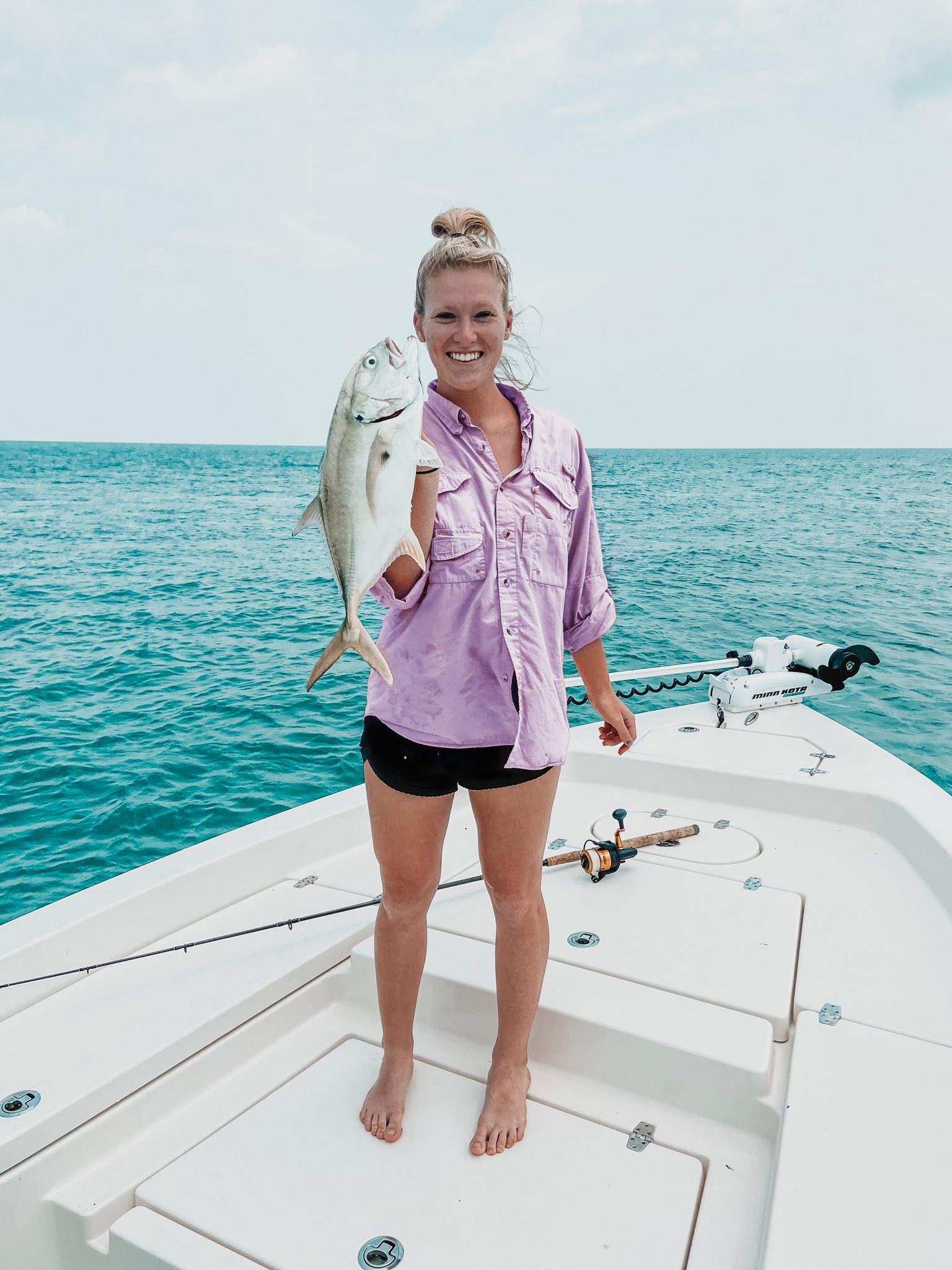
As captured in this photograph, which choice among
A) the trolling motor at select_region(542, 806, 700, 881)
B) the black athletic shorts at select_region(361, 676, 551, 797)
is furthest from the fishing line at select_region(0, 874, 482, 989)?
the black athletic shorts at select_region(361, 676, 551, 797)

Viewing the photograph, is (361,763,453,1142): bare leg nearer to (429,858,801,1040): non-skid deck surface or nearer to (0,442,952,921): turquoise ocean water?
(429,858,801,1040): non-skid deck surface

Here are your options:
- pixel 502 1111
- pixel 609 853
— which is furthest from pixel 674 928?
pixel 502 1111

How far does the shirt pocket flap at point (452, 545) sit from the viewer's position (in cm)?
173

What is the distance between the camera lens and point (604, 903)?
2.77m

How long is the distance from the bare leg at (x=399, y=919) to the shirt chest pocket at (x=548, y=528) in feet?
1.79

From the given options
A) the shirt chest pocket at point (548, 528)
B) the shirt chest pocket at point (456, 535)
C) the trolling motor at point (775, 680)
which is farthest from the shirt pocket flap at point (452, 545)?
the trolling motor at point (775, 680)

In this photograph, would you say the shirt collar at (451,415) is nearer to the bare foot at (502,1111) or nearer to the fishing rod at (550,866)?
the fishing rod at (550,866)

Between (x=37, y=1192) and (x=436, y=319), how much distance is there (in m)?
2.02

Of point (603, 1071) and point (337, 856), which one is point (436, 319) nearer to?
point (603, 1071)

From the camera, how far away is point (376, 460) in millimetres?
1448

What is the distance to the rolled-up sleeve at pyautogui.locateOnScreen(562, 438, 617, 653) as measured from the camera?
6.86 ft

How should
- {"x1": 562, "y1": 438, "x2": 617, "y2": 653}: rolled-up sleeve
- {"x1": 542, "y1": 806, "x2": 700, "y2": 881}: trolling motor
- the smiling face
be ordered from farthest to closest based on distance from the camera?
1. {"x1": 542, "y1": 806, "x2": 700, "y2": 881}: trolling motor
2. {"x1": 562, "y1": 438, "x2": 617, "y2": 653}: rolled-up sleeve
3. the smiling face

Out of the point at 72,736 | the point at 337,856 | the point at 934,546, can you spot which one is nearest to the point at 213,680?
the point at 72,736

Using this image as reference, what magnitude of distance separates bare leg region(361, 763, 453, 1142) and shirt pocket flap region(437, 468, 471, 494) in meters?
0.65
